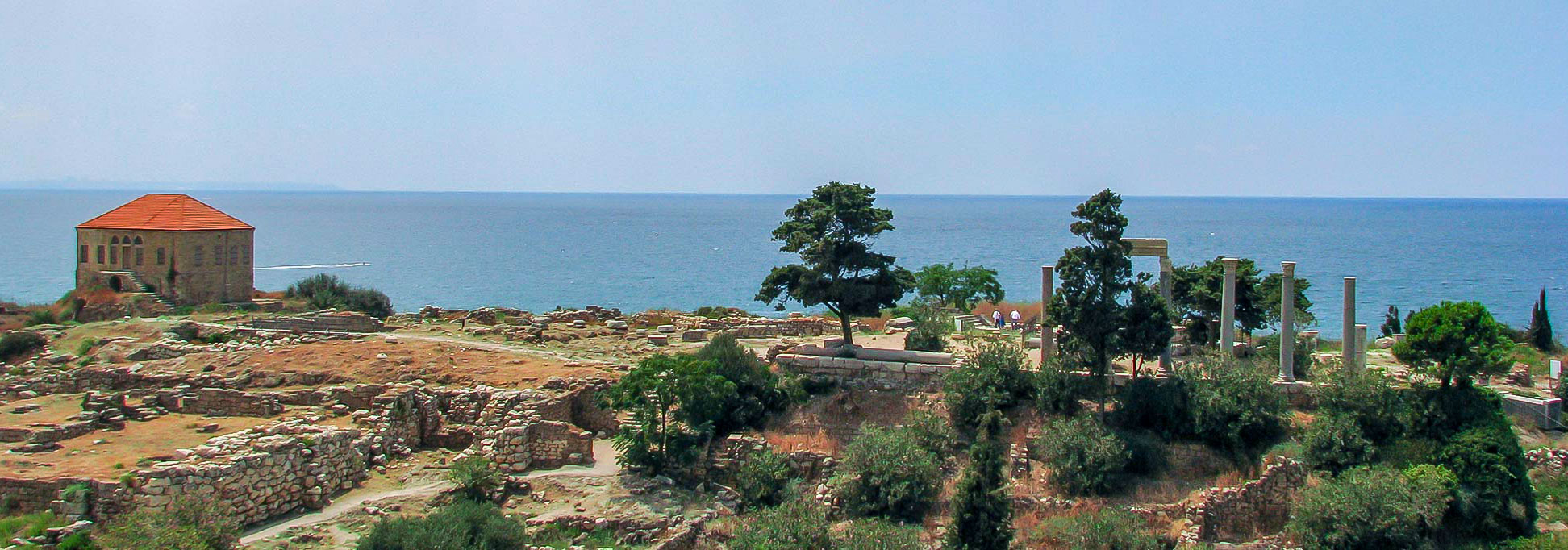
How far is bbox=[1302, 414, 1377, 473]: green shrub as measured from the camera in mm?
21766

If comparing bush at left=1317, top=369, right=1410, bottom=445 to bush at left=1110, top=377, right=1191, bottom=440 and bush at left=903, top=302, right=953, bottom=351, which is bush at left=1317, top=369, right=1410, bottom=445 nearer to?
bush at left=1110, top=377, right=1191, bottom=440

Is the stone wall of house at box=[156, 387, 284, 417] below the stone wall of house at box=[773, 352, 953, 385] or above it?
below

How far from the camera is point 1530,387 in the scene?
27188mm

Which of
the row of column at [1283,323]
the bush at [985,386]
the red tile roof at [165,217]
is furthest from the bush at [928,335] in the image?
the red tile roof at [165,217]

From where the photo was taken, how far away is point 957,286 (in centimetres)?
4888

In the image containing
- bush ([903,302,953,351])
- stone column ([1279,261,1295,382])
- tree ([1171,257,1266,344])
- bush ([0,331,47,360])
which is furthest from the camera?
bush ([0,331,47,360])

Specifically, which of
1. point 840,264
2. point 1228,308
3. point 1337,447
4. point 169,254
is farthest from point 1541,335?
point 169,254

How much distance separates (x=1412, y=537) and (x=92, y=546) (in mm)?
20928

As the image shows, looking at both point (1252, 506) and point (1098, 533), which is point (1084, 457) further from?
point (1252, 506)

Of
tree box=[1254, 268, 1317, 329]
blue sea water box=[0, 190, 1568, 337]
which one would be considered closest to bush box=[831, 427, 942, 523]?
tree box=[1254, 268, 1317, 329]

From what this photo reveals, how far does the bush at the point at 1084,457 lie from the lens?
2200 centimetres

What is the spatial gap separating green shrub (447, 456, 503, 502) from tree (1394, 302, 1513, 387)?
689 inches

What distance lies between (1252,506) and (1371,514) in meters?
2.07

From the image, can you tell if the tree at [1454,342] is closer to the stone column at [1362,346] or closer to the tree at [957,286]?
the stone column at [1362,346]
